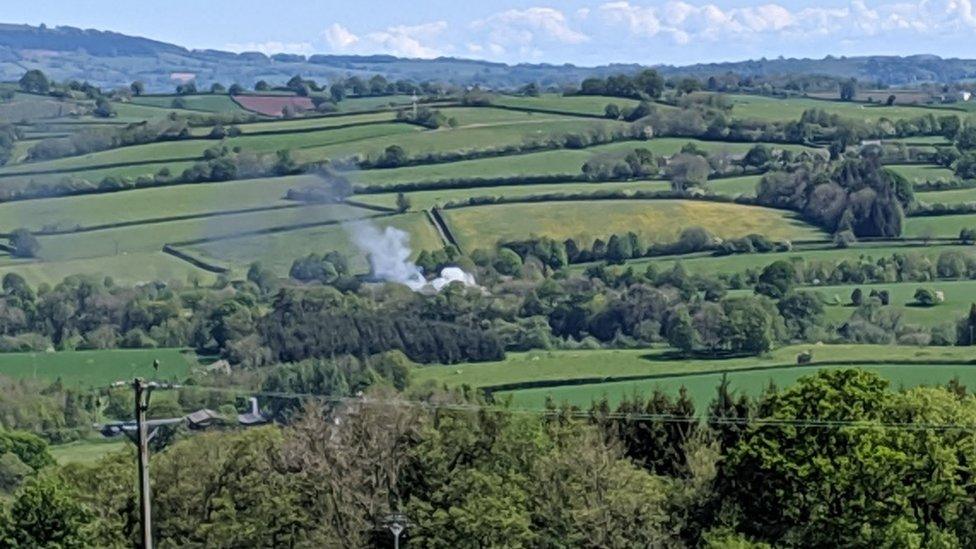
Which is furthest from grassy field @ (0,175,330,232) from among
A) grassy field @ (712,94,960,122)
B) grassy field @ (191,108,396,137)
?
grassy field @ (712,94,960,122)

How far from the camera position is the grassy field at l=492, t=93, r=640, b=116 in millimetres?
177375

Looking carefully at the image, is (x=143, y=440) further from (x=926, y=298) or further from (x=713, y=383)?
(x=926, y=298)

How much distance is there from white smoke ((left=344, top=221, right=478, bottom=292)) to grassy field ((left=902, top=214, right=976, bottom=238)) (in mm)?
25555

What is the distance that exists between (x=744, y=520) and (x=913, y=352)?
47.0 m

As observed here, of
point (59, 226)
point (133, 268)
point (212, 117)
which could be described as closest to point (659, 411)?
point (133, 268)

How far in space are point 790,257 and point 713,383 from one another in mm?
34990

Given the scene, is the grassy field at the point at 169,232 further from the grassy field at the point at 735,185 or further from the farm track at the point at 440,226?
the grassy field at the point at 735,185

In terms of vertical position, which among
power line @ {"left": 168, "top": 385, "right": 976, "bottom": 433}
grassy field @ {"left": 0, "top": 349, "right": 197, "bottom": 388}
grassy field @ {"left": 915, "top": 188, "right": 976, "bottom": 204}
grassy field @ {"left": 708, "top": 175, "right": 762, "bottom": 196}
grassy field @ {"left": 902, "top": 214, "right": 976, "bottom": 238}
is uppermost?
power line @ {"left": 168, "top": 385, "right": 976, "bottom": 433}

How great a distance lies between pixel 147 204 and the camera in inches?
5679

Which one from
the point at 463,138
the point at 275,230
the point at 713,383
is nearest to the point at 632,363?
the point at 713,383

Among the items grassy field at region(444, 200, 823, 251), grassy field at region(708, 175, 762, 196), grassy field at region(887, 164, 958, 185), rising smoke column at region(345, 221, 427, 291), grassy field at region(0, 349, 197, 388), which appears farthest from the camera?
grassy field at region(887, 164, 958, 185)

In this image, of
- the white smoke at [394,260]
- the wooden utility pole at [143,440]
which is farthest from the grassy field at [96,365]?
the wooden utility pole at [143,440]

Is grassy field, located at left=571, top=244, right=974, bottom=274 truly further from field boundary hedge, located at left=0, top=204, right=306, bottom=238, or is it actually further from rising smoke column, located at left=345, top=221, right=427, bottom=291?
field boundary hedge, located at left=0, top=204, right=306, bottom=238

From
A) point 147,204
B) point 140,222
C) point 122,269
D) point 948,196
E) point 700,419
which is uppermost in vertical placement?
point 700,419
